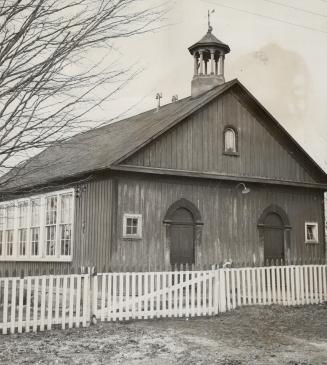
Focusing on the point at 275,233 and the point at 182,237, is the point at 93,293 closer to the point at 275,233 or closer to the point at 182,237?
the point at 182,237

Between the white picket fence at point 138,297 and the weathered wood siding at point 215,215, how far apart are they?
3112mm

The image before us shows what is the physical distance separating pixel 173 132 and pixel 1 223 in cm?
1115

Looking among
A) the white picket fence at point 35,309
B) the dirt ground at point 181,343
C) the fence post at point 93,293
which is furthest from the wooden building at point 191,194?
the dirt ground at point 181,343

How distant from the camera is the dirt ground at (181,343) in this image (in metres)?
7.99

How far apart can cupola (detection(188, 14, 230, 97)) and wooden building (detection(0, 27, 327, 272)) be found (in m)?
0.04

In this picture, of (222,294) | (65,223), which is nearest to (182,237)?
(65,223)

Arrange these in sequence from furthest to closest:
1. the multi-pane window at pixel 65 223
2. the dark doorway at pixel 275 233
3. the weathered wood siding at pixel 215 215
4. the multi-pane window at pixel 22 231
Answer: the multi-pane window at pixel 22 231, the dark doorway at pixel 275 233, the multi-pane window at pixel 65 223, the weathered wood siding at pixel 215 215

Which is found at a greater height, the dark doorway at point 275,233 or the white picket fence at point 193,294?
the dark doorway at point 275,233

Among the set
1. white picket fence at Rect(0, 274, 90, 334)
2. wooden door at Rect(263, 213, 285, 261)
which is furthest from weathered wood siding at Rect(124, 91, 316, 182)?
white picket fence at Rect(0, 274, 90, 334)

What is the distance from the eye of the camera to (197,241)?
18109mm

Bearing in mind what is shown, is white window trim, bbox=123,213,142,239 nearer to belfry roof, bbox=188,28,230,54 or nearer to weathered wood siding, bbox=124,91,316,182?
weathered wood siding, bbox=124,91,316,182

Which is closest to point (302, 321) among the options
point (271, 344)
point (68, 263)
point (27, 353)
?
point (271, 344)

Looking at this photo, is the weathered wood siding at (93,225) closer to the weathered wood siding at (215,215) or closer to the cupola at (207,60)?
the weathered wood siding at (215,215)

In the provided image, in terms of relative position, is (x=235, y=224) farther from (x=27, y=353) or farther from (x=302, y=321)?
(x=27, y=353)
